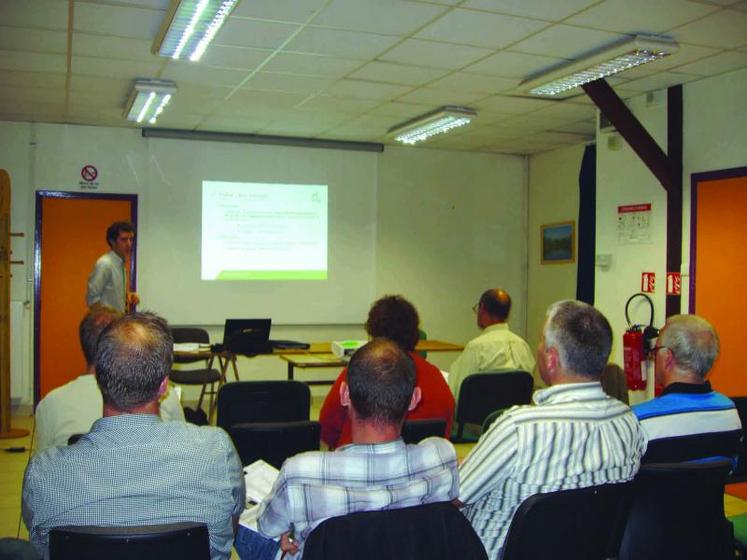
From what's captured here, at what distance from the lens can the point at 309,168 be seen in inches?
308

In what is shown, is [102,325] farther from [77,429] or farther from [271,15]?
[271,15]

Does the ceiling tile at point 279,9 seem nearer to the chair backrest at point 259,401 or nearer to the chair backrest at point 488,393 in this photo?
the chair backrest at point 259,401

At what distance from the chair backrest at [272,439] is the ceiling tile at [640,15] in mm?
2571

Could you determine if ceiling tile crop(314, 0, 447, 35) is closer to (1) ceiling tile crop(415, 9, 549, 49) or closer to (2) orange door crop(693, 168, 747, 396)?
(1) ceiling tile crop(415, 9, 549, 49)

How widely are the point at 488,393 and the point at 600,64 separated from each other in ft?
7.29

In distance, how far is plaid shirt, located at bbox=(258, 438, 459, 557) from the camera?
1.66m

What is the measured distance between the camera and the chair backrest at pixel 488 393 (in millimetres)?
Answer: 4062

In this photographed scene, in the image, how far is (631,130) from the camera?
5422 mm

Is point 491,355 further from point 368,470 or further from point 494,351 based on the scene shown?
point 368,470

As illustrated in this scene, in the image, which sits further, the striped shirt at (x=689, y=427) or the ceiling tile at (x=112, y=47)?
the ceiling tile at (x=112, y=47)

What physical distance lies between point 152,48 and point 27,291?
11.5 ft

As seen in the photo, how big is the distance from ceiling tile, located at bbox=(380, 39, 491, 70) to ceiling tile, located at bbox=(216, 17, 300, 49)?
70cm

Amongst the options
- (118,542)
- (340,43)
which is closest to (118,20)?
(340,43)

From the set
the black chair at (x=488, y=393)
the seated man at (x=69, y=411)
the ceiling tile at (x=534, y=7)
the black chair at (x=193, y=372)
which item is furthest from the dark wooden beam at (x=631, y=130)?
the seated man at (x=69, y=411)
